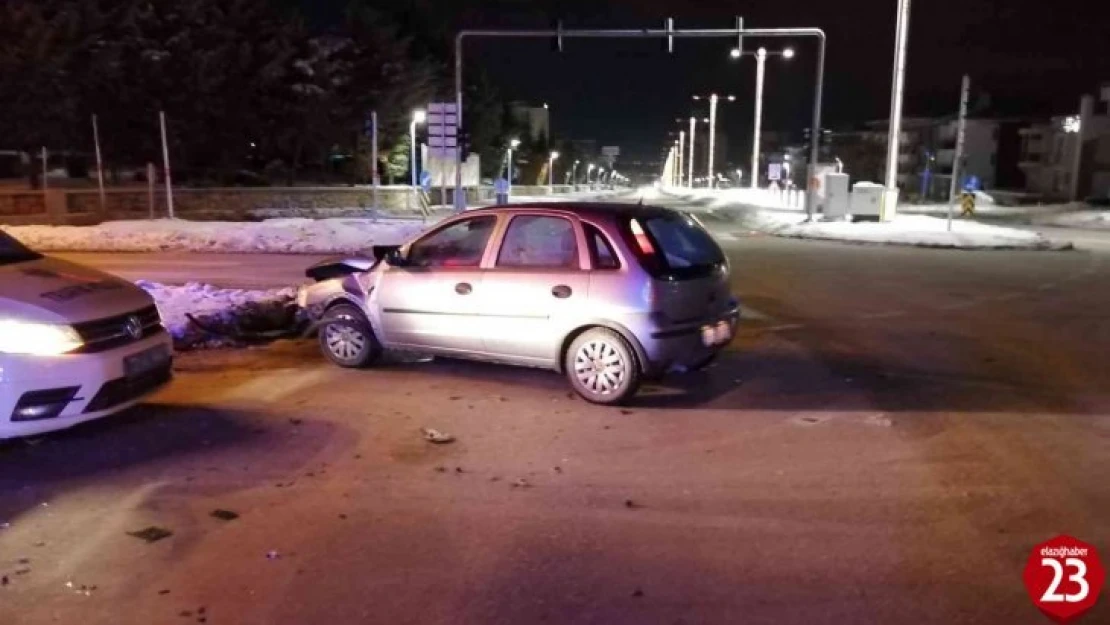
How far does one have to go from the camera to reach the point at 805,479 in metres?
6.34

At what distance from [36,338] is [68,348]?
7.6 inches

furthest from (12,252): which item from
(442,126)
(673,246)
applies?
(442,126)

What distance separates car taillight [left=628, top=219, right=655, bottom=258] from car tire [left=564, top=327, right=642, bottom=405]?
699 mm

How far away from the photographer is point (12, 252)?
7582 millimetres

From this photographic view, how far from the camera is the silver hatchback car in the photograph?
8039mm

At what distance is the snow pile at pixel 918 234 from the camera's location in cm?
2608

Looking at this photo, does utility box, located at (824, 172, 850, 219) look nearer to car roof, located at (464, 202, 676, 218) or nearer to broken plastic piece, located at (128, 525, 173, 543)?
car roof, located at (464, 202, 676, 218)

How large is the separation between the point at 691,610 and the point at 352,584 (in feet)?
5.19

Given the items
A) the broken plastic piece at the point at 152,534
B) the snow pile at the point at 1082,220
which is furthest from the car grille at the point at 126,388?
the snow pile at the point at 1082,220

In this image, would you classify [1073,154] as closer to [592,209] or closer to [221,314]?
[221,314]

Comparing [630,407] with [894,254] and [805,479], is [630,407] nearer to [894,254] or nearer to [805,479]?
[805,479]

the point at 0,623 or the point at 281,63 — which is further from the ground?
the point at 281,63

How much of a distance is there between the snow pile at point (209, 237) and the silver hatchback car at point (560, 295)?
531 inches

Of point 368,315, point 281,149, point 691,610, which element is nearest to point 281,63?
point 281,149
